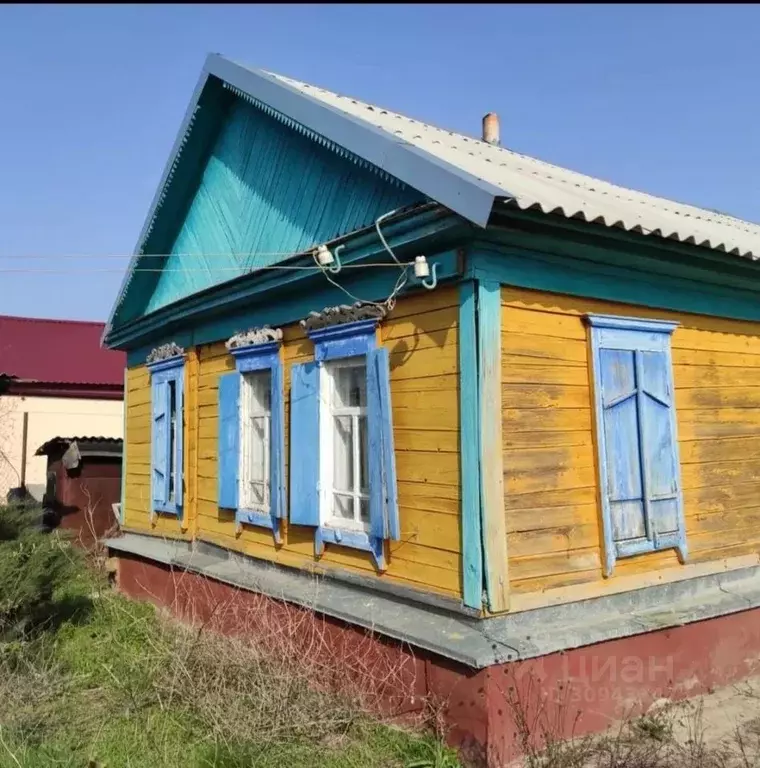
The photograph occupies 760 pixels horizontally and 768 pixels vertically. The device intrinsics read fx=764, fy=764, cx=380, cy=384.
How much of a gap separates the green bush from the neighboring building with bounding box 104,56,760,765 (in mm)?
1318

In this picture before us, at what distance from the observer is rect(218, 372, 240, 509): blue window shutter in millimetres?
6746

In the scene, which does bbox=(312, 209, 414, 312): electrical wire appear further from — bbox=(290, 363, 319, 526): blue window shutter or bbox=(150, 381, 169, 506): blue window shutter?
bbox=(150, 381, 169, 506): blue window shutter

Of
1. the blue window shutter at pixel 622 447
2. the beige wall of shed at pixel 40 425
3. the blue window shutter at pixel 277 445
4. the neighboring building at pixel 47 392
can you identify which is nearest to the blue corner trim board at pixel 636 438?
the blue window shutter at pixel 622 447

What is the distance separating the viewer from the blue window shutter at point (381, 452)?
4.85 metres

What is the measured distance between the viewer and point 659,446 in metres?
5.23

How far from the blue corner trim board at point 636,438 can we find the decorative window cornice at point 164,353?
14.9 ft

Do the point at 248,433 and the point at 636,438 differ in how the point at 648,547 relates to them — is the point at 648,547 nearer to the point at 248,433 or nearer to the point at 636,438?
the point at 636,438

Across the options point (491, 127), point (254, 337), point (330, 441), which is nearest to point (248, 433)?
point (254, 337)

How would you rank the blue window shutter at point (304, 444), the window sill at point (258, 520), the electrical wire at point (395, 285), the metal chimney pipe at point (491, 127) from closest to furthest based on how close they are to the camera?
1. the electrical wire at point (395, 285)
2. the blue window shutter at point (304, 444)
3. the window sill at point (258, 520)
4. the metal chimney pipe at point (491, 127)

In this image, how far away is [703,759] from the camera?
4.07m

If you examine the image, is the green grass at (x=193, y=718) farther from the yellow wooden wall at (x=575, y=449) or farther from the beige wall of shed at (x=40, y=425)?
the beige wall of shed at (x=40, y=425)

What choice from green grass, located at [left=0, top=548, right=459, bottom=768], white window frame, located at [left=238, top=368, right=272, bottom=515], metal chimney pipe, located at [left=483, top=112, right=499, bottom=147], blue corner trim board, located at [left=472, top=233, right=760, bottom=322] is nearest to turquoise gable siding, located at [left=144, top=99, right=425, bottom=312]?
blue corner trim board, located at [left=472, top=233, right=760, bottom=322]

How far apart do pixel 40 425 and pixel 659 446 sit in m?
14.7

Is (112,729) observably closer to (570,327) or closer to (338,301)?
(338,301)
